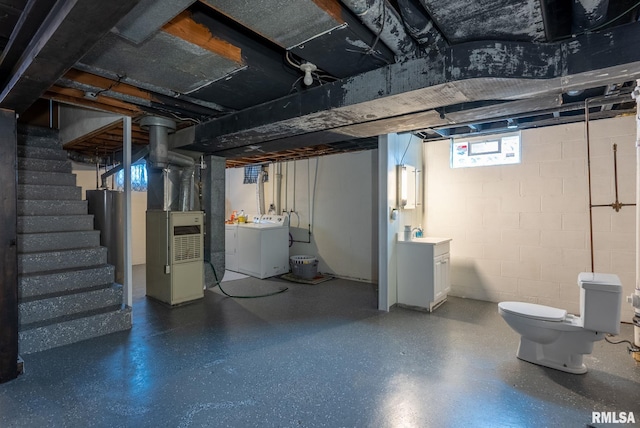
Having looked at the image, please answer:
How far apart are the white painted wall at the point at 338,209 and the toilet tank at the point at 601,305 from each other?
10.3 ft

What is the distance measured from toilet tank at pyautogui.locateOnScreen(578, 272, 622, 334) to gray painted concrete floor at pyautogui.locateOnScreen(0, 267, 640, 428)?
0.42 m

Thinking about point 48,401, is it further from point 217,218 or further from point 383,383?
point 217,218

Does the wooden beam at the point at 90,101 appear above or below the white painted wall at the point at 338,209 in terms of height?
above

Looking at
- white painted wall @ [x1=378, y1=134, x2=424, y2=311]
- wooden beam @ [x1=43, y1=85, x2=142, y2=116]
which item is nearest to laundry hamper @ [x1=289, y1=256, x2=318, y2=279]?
white painted wall @ [x1=378, y1=134, x2=424, y2=311]

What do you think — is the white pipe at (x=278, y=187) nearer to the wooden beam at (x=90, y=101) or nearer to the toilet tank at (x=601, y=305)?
the wooden beam at (x=90, y=101)

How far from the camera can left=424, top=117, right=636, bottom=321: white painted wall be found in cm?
344

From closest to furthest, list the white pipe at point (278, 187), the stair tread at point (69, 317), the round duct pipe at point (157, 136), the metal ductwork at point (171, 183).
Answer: the stair tread at point (69, 317) < the round duct pipe at point (157, 136) < the metal ductwork at point (171, 183) < the white pipe at point (278, 187)

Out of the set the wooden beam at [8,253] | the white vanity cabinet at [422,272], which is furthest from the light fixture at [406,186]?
the wooden beam at [8,253]

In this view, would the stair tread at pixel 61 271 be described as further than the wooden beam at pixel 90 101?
Yes

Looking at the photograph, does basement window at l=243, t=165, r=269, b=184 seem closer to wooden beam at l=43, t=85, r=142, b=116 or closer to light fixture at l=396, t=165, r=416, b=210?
wooden beam at l=43, t=85, r=142, b=116

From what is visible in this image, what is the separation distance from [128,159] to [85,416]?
8.69 ft

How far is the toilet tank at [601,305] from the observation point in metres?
2.26

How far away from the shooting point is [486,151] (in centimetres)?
424

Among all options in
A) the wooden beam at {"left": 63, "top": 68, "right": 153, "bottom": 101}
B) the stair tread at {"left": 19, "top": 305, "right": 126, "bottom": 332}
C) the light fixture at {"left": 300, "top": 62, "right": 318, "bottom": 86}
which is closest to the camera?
the light fixture at {"left": 300, "top": 62, "right": 318, "bottom": 86}
